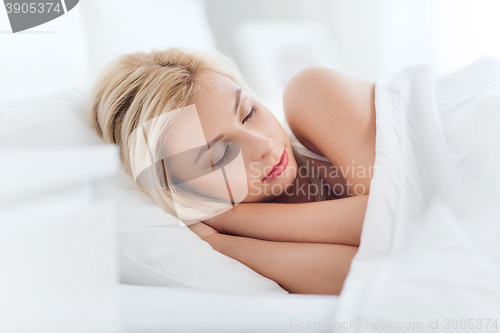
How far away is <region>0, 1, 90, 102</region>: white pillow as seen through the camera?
0.85m

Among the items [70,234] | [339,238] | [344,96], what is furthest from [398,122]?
[70,234]

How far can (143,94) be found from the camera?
2.33ft

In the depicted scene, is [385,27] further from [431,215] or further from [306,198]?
[431,215]

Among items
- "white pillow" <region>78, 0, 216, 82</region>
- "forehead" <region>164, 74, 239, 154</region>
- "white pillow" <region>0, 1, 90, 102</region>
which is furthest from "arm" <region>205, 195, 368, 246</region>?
"white pillow" <region>78, 0, 216, 82</region>

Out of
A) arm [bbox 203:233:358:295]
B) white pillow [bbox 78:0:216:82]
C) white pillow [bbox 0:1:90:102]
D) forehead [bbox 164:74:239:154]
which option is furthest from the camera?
white pillow [bbox 78:0:216:82]

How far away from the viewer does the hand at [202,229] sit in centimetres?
70

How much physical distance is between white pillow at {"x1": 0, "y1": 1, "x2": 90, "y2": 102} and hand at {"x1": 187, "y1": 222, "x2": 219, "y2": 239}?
1.60ft

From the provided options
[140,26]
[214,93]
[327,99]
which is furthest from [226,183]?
[140,26]

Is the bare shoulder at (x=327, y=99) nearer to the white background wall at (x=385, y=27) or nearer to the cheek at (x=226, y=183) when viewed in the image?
the cheek at (x=226, y=183)

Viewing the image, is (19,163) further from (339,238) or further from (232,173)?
(339,238)

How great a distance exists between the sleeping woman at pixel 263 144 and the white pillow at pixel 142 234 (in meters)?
0.04

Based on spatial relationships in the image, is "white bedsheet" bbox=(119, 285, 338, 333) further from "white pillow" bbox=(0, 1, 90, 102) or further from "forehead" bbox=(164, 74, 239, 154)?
"white pillow" bbox=(0, 1, 90, 102)

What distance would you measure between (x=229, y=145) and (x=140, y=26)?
3.20 feet

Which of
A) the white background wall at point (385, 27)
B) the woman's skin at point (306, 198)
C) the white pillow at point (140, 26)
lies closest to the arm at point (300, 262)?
the woman's skin at point (306, 198)
